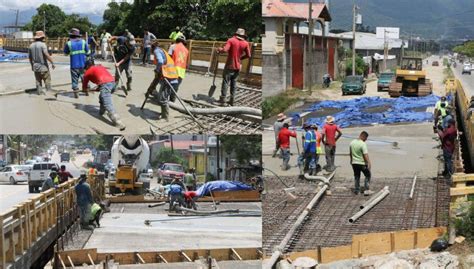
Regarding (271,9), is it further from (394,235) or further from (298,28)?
(394,235)

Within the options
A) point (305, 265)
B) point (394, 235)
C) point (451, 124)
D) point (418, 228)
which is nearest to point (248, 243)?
point (305, 265)

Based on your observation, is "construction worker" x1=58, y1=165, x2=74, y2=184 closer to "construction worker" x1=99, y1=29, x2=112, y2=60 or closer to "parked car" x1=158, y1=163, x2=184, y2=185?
"parked car" x1=158, y1=163, x2=184, y2=185

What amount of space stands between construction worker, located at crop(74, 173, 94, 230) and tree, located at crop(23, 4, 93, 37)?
77 cm

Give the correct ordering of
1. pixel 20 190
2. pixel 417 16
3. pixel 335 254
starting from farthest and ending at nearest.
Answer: pixel 417 16
pixel 335 254
pixel 20 190

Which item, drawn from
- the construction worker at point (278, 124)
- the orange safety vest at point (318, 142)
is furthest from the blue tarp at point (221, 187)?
the orange safety vest at point (318, 142)

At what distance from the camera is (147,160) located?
3.07m

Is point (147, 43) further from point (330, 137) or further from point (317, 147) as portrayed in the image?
point (330, 137)

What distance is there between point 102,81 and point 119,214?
1.04 m

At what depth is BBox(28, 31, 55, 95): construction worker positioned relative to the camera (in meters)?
2.60

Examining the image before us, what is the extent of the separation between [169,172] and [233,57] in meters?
0.77

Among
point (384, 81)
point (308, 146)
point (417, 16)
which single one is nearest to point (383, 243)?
point (308, 146)

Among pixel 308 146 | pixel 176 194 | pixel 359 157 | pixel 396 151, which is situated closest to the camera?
pixel 176 194

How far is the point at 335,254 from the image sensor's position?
217 inches

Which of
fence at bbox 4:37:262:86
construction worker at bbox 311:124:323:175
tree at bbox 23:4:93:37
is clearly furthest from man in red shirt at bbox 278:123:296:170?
tree at bbox 23:4:93:37
